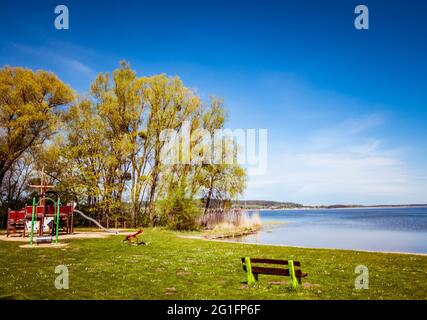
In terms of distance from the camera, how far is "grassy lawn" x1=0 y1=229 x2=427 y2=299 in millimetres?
9641

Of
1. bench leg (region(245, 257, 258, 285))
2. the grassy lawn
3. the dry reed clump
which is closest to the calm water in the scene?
the dry reed clump

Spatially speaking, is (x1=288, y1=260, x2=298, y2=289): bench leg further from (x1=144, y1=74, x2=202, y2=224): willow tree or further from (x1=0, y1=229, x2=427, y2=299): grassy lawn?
(x1=144, y1=74, x2=202, y2=224): willow tree

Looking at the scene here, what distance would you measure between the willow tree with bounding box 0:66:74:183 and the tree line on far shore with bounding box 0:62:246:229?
0.29ft

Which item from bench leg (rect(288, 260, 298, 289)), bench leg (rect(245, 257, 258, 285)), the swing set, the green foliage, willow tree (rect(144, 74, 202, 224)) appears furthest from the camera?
willow tree (rect(144, 74, 202, 224))

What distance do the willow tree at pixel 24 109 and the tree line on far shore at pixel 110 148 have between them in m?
0.09

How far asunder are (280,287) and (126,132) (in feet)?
107

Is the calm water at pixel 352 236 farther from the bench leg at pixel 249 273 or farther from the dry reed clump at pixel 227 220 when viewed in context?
the bench leg at pixel 249 273

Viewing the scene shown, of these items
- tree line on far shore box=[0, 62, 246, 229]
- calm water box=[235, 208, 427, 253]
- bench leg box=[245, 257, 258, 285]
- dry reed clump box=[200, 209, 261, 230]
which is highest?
tree line on far shore box=[0, 62, 246, 229]

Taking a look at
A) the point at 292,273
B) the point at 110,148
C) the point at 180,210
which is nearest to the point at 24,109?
the point at 110,148

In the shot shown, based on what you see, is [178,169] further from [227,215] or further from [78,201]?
[78,201]

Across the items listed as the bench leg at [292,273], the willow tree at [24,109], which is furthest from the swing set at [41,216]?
the bench leg at [292,273]

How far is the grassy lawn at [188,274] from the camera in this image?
31.6 ft

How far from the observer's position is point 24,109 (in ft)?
105
